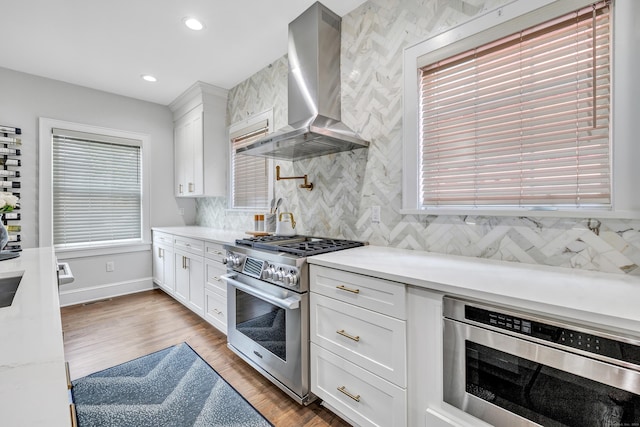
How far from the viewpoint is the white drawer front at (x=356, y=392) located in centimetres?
138

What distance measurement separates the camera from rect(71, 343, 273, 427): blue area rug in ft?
5.55

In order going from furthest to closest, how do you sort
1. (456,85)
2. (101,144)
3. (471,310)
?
(101,144) < (456,85) < (471,310)

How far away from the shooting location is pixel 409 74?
6.45ft

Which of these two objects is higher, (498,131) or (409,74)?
(409,74)

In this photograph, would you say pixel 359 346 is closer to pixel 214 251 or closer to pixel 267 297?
pixel 267 297

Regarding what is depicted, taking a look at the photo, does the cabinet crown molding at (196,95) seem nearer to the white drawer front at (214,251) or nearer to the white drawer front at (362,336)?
the white drawer front at (214,251)

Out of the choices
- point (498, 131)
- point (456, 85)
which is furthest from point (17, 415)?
point (456, 85)

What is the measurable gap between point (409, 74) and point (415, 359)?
172 centimetres

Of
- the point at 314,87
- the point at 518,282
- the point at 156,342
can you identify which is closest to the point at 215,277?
the point at 156,342

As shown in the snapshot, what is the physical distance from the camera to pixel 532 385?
1040 mm

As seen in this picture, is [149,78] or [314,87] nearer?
[314,87]

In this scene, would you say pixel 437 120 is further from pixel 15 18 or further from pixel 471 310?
pixel 15 18

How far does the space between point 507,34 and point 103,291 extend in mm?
4822

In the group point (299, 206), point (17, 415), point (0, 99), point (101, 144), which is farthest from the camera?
point (101, 144)
